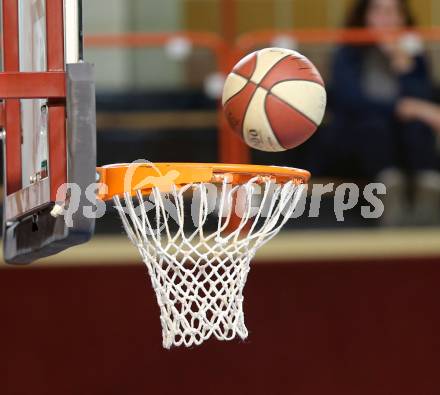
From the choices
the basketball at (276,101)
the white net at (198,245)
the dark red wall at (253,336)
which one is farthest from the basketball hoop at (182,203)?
the dark red wall at (253,336)

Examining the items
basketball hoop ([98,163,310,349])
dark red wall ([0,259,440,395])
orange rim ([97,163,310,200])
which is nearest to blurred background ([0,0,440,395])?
dark red wall ([0,259,440,395])

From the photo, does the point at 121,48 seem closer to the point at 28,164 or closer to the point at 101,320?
the point at 101,320

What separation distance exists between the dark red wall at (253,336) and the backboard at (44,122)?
1.70m

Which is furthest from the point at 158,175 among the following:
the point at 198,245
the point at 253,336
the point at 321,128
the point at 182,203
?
the point at 321,128

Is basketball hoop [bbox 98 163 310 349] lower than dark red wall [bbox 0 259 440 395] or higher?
higher

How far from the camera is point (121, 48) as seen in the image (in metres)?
5.50

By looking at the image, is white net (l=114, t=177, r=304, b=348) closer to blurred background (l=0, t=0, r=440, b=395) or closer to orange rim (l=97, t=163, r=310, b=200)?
orange rim (l=97, t=163, r=310, b=200)

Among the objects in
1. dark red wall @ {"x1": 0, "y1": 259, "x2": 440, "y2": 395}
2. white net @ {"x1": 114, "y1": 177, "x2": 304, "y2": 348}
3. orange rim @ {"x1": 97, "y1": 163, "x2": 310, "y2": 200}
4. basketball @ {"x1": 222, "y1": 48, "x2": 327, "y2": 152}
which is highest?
basketball @ {"x1": 222, "y1": 48, "x2": 327, "y2": 152}

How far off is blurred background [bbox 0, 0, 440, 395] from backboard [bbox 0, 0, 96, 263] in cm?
171

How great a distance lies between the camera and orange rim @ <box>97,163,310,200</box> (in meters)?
3.04

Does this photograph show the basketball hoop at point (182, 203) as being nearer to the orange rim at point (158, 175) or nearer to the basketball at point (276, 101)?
the orange rim at point (158, 175)

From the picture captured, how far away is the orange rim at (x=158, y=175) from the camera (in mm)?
3039

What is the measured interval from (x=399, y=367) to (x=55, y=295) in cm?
156

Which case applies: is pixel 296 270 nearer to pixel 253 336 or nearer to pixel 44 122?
pixel 253 336
